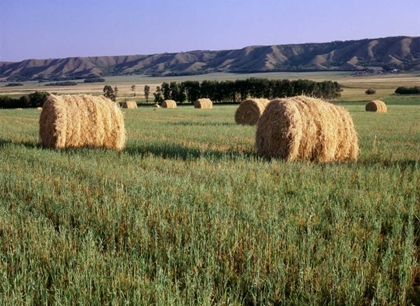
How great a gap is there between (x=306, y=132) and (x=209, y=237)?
7604mm

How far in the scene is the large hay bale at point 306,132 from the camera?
12.6 m

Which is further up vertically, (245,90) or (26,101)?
(245,90)

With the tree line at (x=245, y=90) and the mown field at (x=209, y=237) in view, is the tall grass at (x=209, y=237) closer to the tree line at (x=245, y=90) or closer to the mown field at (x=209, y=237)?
the mown field at (x=209, y=237)

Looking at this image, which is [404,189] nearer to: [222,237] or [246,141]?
[222,237]

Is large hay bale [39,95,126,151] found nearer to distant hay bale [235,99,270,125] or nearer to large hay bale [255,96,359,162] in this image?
large hay bale [255,96,359,162]

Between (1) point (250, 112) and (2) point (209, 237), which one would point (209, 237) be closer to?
(2) point (209, 237)

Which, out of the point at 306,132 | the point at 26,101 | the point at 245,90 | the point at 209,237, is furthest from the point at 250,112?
the point at 26,101

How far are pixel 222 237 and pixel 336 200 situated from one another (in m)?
2.79

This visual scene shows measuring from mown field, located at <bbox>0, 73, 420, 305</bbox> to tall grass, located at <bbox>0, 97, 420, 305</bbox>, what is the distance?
0.02 metres

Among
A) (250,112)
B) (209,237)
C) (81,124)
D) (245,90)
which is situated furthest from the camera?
(245,90)

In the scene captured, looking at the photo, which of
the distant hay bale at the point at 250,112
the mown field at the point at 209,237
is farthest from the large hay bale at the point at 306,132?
the distant hay bale at the point at 250,112

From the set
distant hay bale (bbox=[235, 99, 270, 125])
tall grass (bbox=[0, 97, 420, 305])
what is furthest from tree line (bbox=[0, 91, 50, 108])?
tall grass (bbox=[0, 97, 420, 305])

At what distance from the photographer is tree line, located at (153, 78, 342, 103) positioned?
8050cm

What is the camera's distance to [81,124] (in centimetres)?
1483
